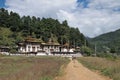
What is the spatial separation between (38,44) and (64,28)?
A: 98.3ft

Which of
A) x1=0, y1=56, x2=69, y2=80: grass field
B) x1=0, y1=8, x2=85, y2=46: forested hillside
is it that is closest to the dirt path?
x1=0, y1=56, x2=69, y2=80: grass field

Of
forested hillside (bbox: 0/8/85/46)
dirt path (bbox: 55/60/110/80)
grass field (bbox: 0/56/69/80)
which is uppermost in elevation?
forested hillside (bbox: 0/8/85/46)

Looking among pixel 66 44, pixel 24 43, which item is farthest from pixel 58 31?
pixel 24 43

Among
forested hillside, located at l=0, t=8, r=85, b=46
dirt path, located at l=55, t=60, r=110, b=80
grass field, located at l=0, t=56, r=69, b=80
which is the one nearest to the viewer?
grass field, located at l=0, t=56, r=69, b=80

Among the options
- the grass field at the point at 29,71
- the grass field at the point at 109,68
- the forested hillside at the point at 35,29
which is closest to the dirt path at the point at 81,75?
the grass field at the point at 109,68

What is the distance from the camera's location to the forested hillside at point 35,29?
125537 mm

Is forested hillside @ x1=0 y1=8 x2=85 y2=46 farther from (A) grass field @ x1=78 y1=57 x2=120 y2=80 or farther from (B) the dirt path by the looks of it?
(B) the dirt path

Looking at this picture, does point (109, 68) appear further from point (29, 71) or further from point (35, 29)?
point (35, 29)

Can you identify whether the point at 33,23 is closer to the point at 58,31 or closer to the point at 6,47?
the point at 58,31

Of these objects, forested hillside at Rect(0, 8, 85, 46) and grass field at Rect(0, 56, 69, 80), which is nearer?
grass field at Rect(0, 56, 69, 80)

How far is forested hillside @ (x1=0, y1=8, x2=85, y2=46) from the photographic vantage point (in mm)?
125537

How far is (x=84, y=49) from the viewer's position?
5221 inches

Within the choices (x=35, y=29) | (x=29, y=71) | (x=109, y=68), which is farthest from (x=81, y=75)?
(x=35, y=29)

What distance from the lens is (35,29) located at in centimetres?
13475
